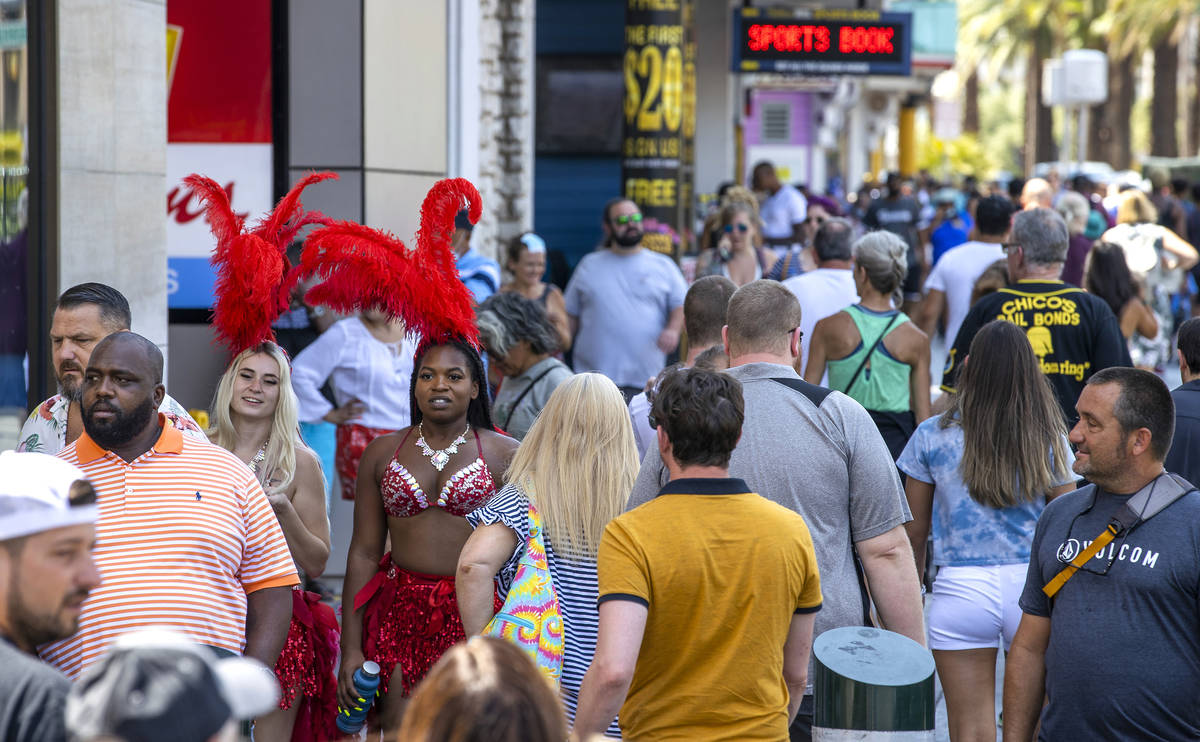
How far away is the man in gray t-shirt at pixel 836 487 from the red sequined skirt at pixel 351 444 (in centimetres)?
320

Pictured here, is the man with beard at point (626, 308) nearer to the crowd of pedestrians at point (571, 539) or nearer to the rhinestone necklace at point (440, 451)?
the crowd of pedestrians at point (571, 539)

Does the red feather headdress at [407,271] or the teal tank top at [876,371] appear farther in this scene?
the teal tank top at [876,371]

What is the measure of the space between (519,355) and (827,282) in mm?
2167

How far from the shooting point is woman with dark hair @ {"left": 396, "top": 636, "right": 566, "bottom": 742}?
2.05 meters

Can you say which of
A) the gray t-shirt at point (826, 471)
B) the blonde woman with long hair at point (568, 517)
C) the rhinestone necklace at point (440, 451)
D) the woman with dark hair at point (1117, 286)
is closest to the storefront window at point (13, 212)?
the rhinestone necklace at point (440, 451)

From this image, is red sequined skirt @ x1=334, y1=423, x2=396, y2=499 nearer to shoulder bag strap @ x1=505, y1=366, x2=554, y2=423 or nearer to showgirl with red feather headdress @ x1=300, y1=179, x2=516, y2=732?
shoulder bag strap @ x1=505, y1=366, x2=554, y2=423

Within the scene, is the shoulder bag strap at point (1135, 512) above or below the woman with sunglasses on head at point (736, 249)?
below

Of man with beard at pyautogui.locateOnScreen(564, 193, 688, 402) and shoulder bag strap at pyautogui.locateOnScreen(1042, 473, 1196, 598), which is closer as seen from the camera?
shoulder bag strap at pyautogui.locateOnScreen(1042, 473, 1196, 598)

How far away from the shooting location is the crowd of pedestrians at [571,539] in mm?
2537

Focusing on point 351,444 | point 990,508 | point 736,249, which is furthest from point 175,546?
point 736,249

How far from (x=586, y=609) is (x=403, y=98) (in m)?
5.35

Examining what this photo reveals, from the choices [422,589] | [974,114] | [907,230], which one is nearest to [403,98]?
[422,589]

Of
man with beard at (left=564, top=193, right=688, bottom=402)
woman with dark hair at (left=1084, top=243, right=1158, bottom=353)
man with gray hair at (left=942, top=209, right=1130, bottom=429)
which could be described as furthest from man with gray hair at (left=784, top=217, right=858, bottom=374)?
woman with dark hair at (left=1084, top=243, right=1158, bottom=353)

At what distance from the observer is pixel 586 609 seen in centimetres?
422
